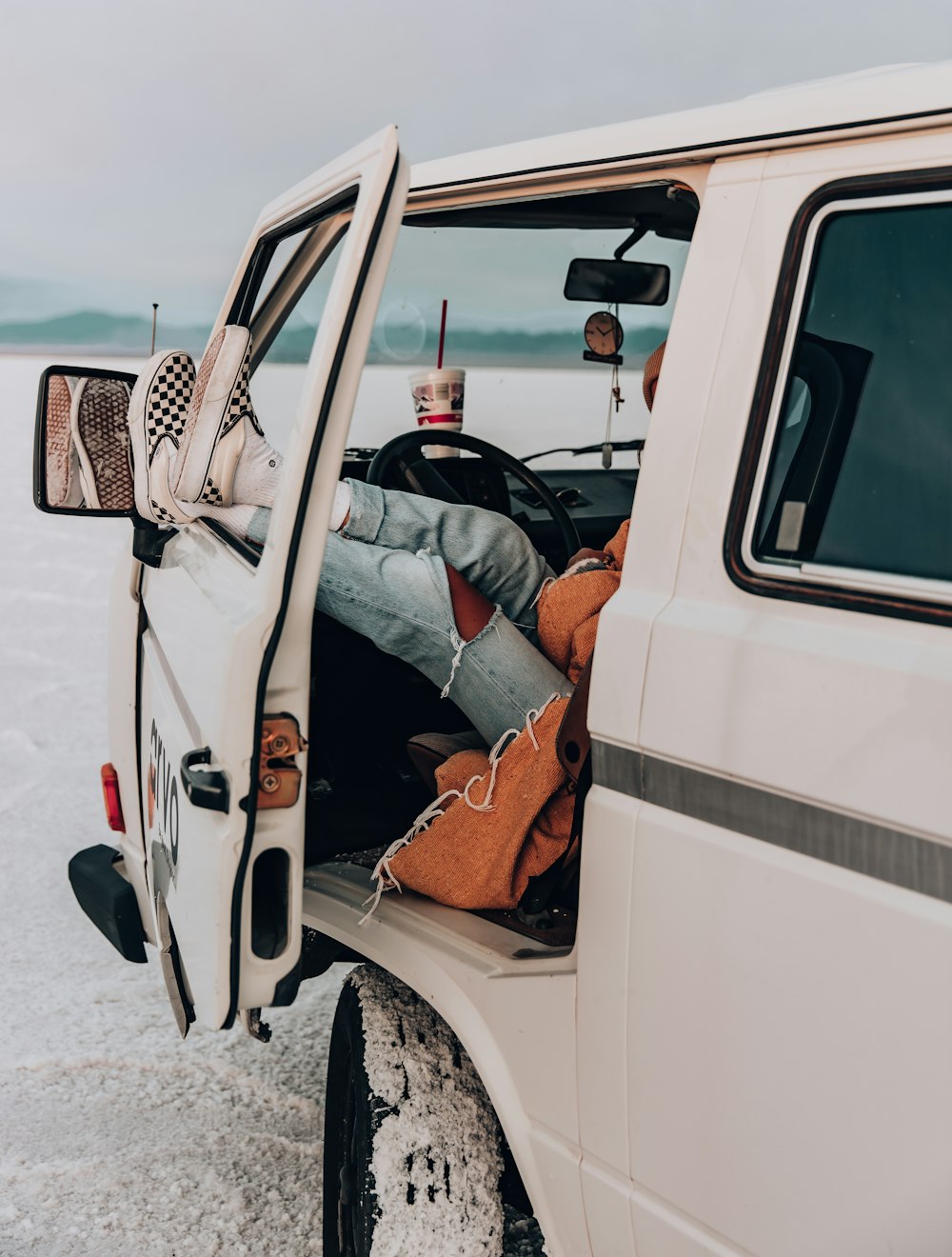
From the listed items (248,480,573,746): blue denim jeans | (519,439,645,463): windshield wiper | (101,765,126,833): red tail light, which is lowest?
(101,765,126,833): red tail light

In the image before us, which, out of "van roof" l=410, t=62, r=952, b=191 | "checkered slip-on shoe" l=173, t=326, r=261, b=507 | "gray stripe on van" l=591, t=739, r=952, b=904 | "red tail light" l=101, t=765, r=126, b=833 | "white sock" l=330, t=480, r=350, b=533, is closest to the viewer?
"gray stripe on van" l=591, t=739, r=952, b=904

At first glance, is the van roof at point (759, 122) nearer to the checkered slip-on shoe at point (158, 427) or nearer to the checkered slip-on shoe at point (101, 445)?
the checkered slip-on shoe at point (158, 427)

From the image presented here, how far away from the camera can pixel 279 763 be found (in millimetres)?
1652

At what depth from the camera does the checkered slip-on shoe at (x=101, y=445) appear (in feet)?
8.08

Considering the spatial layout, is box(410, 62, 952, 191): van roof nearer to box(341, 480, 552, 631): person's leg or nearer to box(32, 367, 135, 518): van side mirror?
box(341, 480, 552, 631): person's leg

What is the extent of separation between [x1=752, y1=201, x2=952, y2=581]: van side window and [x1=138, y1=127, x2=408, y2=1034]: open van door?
559 millimetres

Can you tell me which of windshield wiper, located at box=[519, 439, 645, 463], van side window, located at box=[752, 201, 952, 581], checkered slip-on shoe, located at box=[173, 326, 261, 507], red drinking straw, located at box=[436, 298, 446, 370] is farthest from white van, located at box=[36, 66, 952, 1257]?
windshield wiper, located at box=[519, 439, 645, 463]

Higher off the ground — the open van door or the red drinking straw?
the red drinking straw

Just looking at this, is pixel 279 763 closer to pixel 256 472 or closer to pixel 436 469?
pixel 256 472

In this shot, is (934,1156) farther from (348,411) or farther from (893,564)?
(348,411)

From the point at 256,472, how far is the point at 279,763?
26.0 inches

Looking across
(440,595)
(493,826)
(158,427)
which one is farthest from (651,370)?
(493,826)

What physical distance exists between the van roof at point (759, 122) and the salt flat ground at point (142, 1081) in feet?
2.33

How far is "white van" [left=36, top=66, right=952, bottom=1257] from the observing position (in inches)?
49.5
